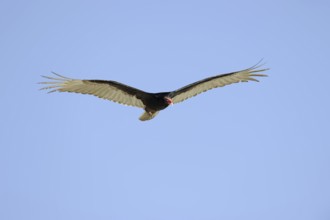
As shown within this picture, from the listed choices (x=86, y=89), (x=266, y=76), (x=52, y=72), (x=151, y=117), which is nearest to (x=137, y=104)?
(x=151, y=117)

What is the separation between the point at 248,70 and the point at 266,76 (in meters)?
0.48

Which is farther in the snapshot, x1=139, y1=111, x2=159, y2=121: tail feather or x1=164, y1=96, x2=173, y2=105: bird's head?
x1=139, y1=111, x2=159, y2=121: tail feather

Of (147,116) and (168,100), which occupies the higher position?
(168,100)

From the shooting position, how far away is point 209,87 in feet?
48.8

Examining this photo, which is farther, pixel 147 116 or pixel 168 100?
pixel 147 116

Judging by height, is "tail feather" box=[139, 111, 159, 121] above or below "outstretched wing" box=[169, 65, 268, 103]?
below

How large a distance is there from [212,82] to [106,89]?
2.77m

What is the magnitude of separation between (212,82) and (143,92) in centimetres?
190

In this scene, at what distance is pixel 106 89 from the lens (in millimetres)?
14125

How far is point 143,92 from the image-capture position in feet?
46.4

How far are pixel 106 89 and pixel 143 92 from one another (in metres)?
0.92

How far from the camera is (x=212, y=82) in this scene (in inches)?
581

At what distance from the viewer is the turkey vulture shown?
1377 centimetres

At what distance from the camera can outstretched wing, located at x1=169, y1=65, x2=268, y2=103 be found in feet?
47.5
